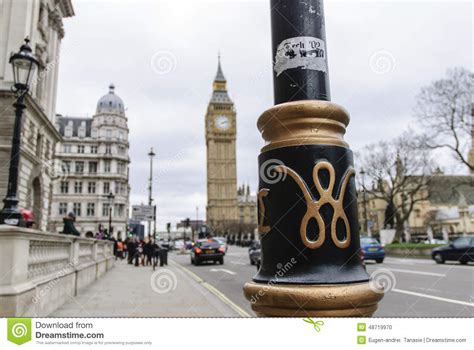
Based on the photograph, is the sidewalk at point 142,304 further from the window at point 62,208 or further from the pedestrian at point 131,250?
the window at point 62,208

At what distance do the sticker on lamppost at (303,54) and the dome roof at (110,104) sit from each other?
8182 centimetres

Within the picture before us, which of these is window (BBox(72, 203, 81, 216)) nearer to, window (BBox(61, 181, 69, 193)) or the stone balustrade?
window (BBox(61, 181, 69, 193))

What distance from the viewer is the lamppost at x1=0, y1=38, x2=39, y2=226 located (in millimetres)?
7094

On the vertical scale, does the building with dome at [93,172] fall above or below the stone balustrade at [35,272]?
above

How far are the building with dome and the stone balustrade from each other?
67.0 meters

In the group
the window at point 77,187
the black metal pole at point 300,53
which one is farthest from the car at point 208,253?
the window at point 77,187

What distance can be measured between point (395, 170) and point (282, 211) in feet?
129

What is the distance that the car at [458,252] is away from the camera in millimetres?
19080

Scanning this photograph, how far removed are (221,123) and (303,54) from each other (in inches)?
5172

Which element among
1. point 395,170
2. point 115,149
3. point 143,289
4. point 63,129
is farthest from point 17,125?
point 63,129

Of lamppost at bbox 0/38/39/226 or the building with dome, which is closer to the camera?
lamppost at bbox 0/38/39/226
